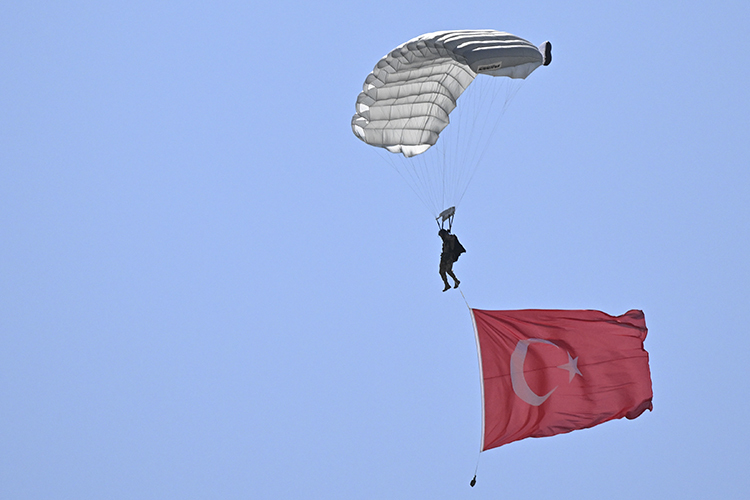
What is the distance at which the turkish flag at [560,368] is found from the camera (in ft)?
65.3

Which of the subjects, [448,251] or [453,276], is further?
[453,276]

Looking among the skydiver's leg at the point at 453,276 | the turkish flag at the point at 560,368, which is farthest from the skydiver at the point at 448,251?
the turkish flag at the point at 560,368

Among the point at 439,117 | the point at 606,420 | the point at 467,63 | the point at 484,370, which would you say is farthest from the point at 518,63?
the point at 606,420

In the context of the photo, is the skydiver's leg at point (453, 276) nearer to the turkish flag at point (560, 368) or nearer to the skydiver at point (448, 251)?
the skydiver at point (448, 251)

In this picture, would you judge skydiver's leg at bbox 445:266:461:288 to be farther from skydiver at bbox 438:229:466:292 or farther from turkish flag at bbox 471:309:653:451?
turkish flag at bbox 471:309:653:451

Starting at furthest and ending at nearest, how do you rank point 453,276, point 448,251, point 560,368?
point 560,368, point 453,276, point 448,251

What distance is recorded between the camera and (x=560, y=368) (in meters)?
20.6

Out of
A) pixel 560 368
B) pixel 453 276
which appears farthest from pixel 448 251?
pixel 560 368

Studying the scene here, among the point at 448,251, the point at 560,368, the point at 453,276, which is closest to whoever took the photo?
the point at 448,251

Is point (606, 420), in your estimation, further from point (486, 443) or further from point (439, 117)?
point (439, 117)

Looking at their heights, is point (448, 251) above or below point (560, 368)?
above

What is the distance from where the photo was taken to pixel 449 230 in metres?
20.1

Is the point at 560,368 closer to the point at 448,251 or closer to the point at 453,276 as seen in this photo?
the point at 453,276

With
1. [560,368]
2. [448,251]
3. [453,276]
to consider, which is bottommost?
[560,368]
